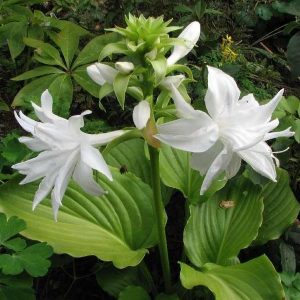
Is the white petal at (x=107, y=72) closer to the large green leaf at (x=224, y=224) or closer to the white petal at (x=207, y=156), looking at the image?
the white petal at (x=207, y=156)

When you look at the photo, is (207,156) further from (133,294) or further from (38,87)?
(38,87)

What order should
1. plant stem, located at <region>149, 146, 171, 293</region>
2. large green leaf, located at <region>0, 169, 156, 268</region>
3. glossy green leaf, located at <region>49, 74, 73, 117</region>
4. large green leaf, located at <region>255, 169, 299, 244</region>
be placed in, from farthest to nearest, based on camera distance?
glossy green leaf, located at <region>49, 74, 73, 117</region>
large green leaf, located at <region>255, 169, 299, 244</region>
large green leaf, located at <region>0, 169, 156, 268</region>
plant stem, located at <region>149, 146, 171, 293</region>

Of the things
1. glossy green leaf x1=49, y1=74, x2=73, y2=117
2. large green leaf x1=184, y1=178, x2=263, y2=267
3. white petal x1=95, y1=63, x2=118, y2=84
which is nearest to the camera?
white petal x1=95, y1=63, x2=118, y2=84

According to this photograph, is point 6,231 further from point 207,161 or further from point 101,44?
point 101,44

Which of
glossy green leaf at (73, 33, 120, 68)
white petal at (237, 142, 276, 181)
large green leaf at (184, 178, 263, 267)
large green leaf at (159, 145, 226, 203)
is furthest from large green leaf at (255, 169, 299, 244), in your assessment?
glossy green leaf at (73, 33, 120, 68)

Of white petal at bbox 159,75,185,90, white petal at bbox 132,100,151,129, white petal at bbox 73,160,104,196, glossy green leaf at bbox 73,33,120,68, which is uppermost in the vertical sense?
white petal at bbox 159,75,185,90

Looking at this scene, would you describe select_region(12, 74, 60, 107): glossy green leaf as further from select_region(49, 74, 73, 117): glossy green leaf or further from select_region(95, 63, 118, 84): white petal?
select_region(95, 63, 118, 84): white petal

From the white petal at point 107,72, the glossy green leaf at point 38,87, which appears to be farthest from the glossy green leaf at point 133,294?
the glossy green leaf at point 38,87

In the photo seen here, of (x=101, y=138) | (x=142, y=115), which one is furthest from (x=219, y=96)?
(x=101, y=138)
